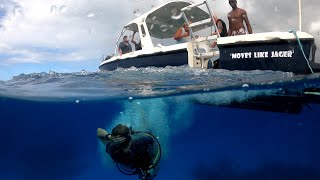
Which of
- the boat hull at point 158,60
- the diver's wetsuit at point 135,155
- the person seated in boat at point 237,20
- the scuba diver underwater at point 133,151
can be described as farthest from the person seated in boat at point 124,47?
the diver's wetsuit at point 135,155

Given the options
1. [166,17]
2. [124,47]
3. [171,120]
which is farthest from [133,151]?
[124,47]

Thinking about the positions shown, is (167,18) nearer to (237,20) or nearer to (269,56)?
(237,20)

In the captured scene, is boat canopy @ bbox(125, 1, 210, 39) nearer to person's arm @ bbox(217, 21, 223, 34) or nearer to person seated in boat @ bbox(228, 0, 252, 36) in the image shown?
person's arm @ bbox(217, 21, 223, 34)

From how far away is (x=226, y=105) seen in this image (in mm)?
11453

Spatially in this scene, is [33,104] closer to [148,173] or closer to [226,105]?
[148,173]

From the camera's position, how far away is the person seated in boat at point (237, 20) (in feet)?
29.5

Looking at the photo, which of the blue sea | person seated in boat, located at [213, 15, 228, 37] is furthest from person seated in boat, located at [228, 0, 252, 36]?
the blue sea

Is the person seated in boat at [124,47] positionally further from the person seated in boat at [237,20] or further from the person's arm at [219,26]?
the person seated in boat at [237,20]

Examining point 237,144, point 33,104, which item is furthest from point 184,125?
point 33,104

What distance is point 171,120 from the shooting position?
459 inches

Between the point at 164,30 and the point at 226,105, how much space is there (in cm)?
443

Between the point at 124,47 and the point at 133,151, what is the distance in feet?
31.9

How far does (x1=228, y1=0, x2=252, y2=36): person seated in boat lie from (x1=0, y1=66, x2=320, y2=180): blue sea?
150cm

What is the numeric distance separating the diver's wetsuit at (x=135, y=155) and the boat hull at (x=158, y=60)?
4.53m
